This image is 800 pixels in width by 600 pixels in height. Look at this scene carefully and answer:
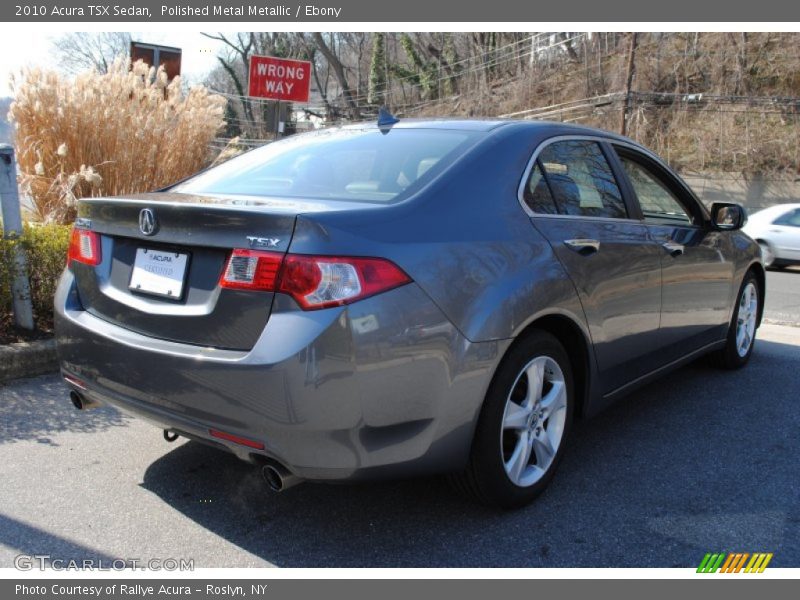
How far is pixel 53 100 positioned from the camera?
653cm

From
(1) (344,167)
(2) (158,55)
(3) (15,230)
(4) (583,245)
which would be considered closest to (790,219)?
(2) (158,55)

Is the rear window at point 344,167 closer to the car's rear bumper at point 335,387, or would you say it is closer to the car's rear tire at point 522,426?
the car's rear bumper at point 335,387

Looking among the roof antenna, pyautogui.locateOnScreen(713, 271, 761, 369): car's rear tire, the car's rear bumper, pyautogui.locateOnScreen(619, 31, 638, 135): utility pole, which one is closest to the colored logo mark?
the car's rear bumper

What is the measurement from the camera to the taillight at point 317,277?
2.24 metres

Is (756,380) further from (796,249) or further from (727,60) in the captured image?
(727,60)

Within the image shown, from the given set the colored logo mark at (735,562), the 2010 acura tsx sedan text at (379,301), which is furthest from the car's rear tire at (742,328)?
the colored logo mark at (735,562)

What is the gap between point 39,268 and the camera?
495 cm

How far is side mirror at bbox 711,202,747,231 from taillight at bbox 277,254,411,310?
2.99m

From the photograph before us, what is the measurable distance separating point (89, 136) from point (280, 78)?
931 cm

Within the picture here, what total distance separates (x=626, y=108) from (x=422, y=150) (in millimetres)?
24995

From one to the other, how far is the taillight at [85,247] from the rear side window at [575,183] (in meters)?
1.82

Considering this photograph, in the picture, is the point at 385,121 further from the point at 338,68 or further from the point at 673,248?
the point at 338,68

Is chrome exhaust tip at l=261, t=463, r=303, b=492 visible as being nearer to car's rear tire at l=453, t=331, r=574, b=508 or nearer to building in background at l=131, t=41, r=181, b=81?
car's rear tire at l=453, t=331, r=574, b=508

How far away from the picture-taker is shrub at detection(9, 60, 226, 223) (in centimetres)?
647
